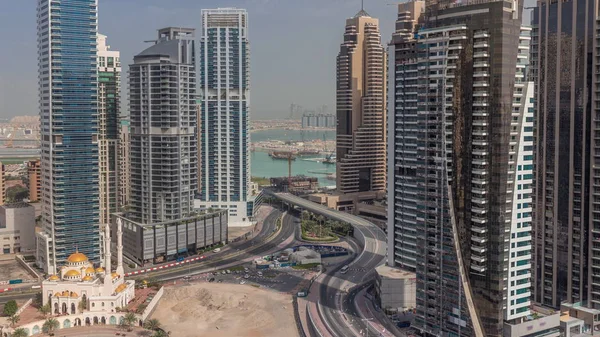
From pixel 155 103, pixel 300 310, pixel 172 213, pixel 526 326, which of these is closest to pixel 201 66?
pixel 155 103

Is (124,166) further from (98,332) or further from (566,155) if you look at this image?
(566,155)

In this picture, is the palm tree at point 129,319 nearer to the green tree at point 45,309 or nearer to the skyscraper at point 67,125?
the green tree at point 45,309

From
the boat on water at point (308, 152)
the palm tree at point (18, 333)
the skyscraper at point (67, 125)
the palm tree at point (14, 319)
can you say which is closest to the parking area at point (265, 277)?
the skyscraper at point (67, 125)

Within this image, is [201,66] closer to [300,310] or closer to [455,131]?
[300,310]

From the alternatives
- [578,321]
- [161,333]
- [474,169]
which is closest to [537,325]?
[578,321]

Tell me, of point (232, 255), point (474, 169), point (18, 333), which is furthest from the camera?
point (232, 255)

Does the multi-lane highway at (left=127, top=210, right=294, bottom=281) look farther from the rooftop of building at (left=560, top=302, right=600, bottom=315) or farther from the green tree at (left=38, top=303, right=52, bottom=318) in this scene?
the rooftop of building at (left=560, top=302, right=600, bottom=315)

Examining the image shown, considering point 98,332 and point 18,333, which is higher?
point 18,333

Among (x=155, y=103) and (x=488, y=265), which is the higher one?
(x=155, y=103)
